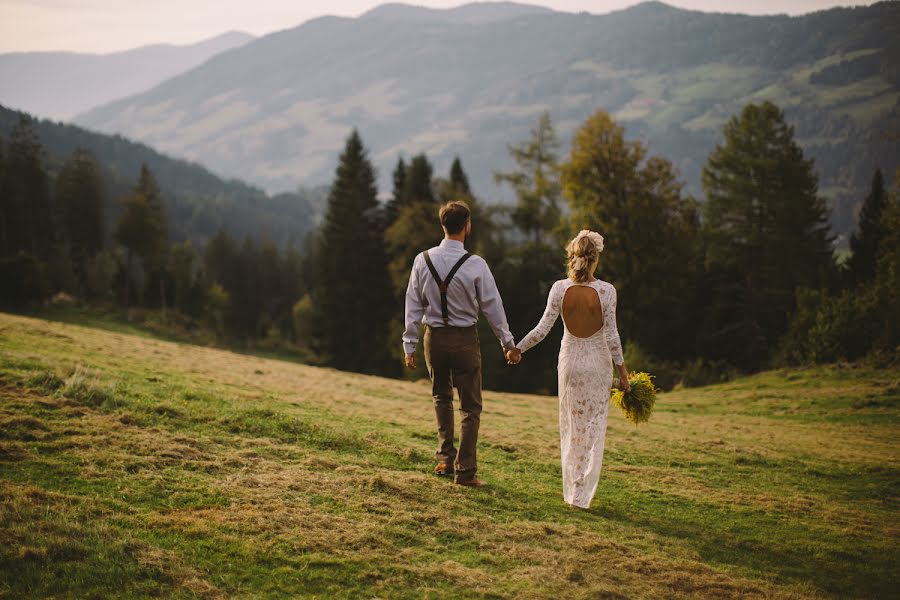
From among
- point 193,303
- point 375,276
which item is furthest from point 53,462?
point 193,303

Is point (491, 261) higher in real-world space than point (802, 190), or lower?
lower

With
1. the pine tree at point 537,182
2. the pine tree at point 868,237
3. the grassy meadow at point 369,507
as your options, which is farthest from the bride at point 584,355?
the pine tree at point 868,237

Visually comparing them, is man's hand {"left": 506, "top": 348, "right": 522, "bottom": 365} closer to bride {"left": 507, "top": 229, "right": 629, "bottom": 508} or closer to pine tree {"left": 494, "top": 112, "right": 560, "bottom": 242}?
bride {"left": 507, "top": 229, "right": 629, "bottom": 508}

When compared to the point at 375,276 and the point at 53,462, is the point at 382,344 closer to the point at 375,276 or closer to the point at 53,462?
the point at 375,276

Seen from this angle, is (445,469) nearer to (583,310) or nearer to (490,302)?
(490,302)

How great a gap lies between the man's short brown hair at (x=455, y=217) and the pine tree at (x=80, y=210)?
8967cm

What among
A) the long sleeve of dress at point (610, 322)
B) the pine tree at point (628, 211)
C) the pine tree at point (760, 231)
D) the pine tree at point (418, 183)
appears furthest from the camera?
the pine tree at point (418, 183)

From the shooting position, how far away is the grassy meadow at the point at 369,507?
6.00 m

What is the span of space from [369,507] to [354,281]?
52835 millimetres

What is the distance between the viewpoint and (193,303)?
92375 mm

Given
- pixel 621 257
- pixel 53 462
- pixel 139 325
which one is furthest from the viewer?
pixel 139 325

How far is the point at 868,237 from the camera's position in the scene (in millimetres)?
59219

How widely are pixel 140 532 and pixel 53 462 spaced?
2092 millimetres

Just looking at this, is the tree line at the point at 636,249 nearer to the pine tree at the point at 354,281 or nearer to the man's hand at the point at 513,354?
the pine tree at the point at 354,281
